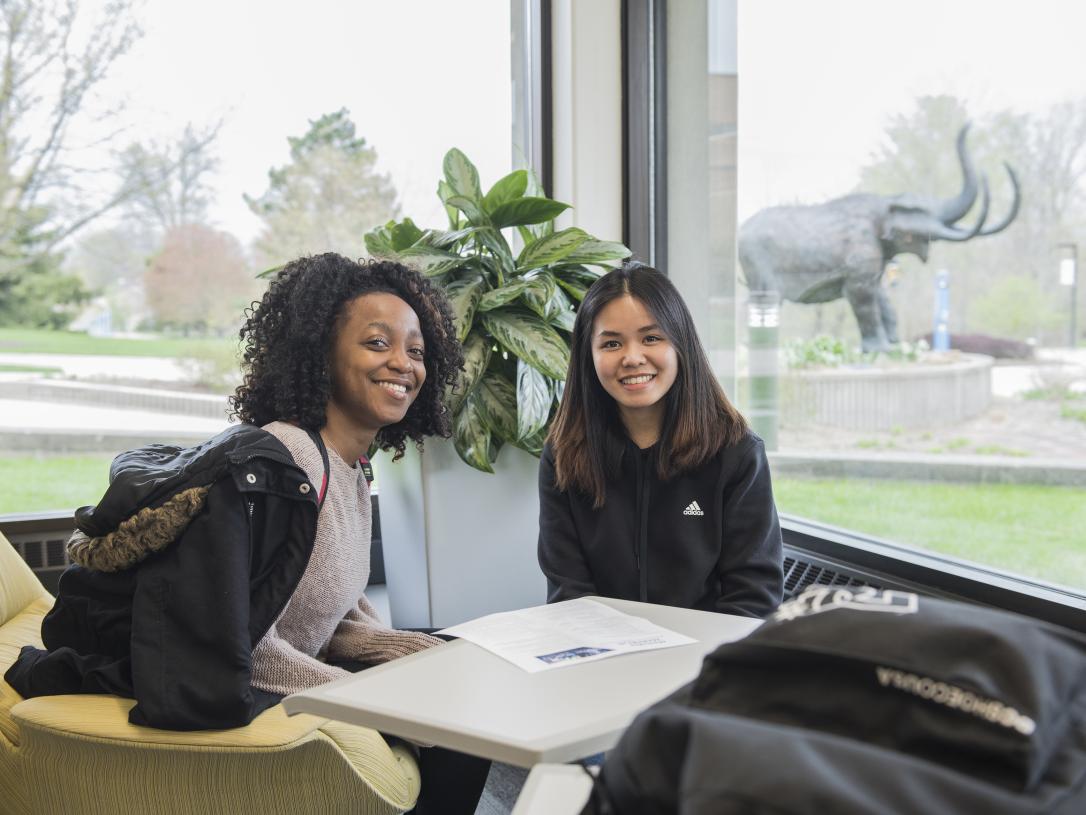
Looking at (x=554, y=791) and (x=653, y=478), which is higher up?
(x=653, y=478)

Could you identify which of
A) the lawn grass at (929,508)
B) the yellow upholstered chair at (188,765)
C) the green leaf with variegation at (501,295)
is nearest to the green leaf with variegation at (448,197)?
the green leaf with variegation at (501,295)

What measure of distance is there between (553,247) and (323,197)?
108 centimetres

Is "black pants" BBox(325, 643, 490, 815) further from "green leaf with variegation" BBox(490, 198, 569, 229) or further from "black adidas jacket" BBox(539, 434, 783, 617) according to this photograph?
"green leaf with variegation" BBox(490, 198, 569, 229)

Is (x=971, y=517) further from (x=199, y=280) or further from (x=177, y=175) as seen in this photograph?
(x=177, y=175)

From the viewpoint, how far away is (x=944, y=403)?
8.36 feet

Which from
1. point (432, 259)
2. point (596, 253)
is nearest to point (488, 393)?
point (432, 259)

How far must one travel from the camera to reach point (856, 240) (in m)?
2.74

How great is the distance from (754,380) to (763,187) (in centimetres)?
62

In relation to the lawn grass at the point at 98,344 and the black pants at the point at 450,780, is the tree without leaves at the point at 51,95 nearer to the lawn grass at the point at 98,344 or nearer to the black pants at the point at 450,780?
the lawn grass at the point at 98,344

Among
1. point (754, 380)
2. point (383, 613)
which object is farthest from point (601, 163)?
point (383, 613)

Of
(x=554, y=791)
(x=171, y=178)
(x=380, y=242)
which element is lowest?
(x=554, y=791)

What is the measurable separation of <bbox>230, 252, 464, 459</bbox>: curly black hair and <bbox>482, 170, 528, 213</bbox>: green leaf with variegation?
678 millimetres

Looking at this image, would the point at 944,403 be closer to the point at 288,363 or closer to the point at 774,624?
the point at 288,363

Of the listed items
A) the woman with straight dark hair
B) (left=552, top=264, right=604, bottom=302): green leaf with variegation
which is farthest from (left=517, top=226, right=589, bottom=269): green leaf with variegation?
the woman with straight dark hair
